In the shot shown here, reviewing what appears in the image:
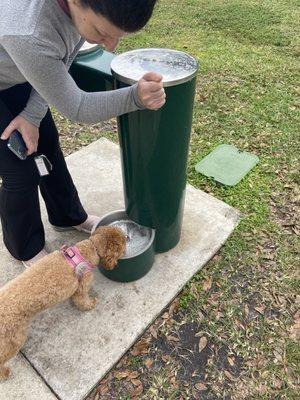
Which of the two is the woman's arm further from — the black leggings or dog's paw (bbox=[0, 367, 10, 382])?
dog's paw (bbox=[0, 367, 10, 382])

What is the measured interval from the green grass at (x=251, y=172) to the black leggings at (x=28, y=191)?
105 cm

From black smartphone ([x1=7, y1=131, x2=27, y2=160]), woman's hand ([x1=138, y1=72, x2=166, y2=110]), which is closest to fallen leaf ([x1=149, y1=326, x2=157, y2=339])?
black smartphone ([x1=7, y1=131, x2=27, y2=160])

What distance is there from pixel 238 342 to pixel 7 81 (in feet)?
6.39

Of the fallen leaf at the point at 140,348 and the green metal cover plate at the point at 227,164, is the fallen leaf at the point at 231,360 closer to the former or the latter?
the fallen leaf at the point at 140,348

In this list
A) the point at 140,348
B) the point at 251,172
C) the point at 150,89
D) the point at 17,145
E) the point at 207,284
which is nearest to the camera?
the point at 150,89

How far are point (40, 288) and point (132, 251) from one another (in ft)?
2.25

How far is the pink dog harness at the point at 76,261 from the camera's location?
1980mm

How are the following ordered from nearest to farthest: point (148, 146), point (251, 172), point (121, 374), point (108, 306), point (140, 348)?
point (148, 146) < point (121, 374) < point (140, 348) < point (108, 306) < point (251, 172)

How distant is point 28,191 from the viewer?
2.01 metres

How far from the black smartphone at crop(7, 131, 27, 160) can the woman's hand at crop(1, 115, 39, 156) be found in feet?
0.06

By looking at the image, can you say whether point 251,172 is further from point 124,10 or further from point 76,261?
point 124,10

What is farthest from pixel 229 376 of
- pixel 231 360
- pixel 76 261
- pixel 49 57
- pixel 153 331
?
pixel 49 57

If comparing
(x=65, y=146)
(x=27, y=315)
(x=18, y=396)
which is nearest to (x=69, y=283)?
(x=27, y=315)

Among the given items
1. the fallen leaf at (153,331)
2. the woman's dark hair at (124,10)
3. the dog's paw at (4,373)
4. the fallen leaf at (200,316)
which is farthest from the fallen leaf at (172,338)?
the woman's dark hair at (124,10)
